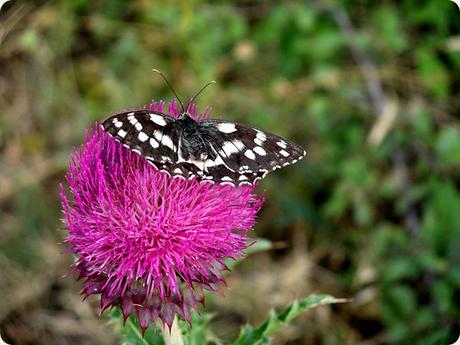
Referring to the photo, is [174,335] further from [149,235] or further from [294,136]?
[294,136]

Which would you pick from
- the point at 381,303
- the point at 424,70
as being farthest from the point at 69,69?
the point at 381,303

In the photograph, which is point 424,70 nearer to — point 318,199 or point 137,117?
point 318,199

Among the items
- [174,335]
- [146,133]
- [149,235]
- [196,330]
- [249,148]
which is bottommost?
[196,330]

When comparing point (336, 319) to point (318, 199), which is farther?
point (318, 199)

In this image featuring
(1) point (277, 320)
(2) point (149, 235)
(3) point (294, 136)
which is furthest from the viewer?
(3) point (294, 136)

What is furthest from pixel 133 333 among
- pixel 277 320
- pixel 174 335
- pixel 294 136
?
pixel 294 136

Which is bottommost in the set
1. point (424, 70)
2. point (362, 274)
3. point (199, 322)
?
point (362, 274)
